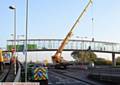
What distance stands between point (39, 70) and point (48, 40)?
11381 centimetres

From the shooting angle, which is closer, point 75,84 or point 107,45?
point 75,84

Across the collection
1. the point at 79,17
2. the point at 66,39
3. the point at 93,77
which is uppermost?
the point at 79,17

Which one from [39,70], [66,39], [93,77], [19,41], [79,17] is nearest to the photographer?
[39,70]

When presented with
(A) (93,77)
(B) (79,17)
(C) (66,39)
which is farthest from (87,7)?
(A) (93,77)

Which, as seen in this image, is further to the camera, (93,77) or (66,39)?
(66,39)

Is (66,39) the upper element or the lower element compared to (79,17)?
lower

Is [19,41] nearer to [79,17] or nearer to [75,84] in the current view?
[79,17]

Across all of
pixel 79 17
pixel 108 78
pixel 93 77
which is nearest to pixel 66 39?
pixel 79 17

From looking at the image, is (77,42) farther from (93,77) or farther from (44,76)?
(44,76)

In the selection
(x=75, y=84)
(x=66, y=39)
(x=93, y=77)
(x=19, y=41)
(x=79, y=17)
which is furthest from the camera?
(x=19, y=41)

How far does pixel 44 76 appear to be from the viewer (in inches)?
1024

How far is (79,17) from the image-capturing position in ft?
280

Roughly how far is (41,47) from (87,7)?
165 feet

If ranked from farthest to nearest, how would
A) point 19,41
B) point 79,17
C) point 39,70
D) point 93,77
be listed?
point 19,41 → point 79,17 → point 93,77 → point 39,70
